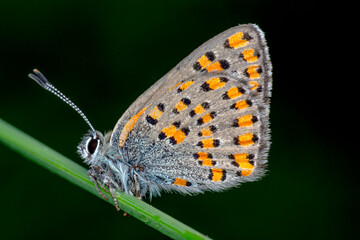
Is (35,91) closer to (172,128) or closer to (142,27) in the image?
(142,27)

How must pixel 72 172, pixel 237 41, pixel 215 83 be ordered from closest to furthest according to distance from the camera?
pixel 72 172, pixel 237 41, pixel 215 83

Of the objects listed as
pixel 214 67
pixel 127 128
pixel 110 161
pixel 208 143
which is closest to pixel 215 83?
pixel 214 67

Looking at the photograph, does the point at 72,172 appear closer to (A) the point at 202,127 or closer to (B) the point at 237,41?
(A) the point at 202,127

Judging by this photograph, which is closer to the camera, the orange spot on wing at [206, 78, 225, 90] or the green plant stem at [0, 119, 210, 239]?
the green plant stem at [0, 119, 210, 239]

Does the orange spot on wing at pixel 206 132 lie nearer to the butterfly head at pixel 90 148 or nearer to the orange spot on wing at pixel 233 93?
the orange spot on wing at pixel 233 93

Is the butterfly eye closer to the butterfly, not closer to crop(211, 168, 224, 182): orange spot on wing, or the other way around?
the butterfly

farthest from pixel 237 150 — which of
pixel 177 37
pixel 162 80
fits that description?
pixel 177 37

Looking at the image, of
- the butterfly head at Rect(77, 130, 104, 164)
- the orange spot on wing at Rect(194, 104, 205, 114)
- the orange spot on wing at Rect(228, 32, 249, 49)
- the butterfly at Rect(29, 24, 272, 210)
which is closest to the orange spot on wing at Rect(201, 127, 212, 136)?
the butterfly at Rect(29, 24, 272, 210)
